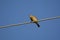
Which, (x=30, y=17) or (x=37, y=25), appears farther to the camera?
(x=30, y=17)

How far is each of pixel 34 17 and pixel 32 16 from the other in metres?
0.40

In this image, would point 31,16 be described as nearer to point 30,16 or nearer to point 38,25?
point 30,16

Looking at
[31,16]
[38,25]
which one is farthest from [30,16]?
[38,25]

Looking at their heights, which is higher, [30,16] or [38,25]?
[30,16]

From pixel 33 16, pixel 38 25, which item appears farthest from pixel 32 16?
pixel 38 25

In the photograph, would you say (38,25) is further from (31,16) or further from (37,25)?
(31,16)

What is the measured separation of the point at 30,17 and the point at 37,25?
2.45 feet

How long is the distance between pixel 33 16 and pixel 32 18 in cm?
35

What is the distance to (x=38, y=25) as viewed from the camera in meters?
9.29

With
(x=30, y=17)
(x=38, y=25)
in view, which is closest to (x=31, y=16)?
(x=30, y=17)

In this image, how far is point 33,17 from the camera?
953 centimetres

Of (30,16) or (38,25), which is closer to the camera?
(38,25)

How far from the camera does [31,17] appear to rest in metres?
9.73

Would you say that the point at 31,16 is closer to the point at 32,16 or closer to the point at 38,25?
the point at 32,16
